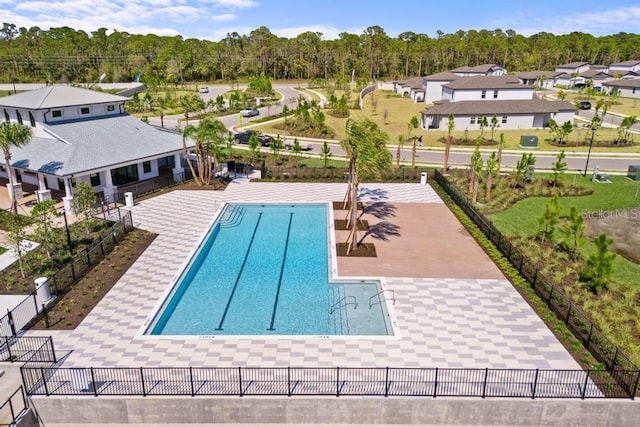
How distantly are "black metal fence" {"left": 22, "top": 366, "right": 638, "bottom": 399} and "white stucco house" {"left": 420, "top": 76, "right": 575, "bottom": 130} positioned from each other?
166 ft

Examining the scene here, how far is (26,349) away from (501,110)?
6115 centimetres

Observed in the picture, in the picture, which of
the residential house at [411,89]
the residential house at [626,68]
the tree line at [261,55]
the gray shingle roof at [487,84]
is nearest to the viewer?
the gray shingle roof at [487,84]

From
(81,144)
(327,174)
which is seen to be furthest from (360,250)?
(81,144)

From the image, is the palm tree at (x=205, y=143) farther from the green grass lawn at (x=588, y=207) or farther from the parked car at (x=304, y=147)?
the green grass lawn at (x=588, y=207)

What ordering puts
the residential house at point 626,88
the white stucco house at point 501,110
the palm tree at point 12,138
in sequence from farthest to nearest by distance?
the residential house at point 626,88 < the white stucco house at point 501,110 < the palm tree at point 12,138

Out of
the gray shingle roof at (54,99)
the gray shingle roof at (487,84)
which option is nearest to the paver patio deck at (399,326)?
the gray shingle roof at (54,99)

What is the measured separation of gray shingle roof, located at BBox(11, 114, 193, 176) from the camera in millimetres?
32219

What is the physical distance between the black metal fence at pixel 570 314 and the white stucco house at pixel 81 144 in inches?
1022

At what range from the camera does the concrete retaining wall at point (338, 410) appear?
1470 centimetres

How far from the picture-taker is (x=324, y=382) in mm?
15219

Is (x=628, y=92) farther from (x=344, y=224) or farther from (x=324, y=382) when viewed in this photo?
(x=324, y=382)

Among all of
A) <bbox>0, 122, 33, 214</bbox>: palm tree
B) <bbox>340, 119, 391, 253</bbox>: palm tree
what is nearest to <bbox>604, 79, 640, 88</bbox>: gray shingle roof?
<bbox>340, 119, 391, 253</bbox>: palm tree

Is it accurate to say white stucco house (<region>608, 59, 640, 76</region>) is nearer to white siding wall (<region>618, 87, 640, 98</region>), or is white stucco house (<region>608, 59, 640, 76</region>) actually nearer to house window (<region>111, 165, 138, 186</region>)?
white siding wall (<region>618, 87, 640, 98</region>)

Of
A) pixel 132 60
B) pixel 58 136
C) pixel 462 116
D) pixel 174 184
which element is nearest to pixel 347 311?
pixel 174 184
